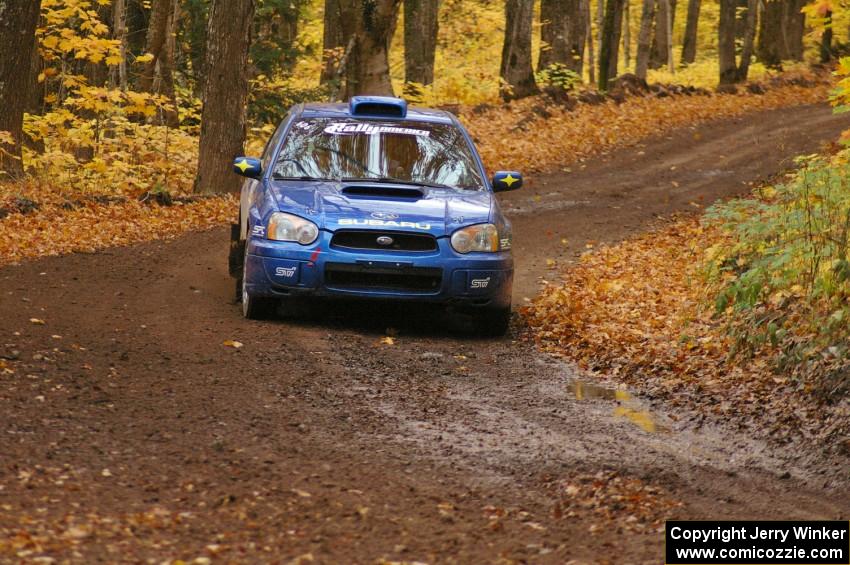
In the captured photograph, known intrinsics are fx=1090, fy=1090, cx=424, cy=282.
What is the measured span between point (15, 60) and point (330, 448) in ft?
36.1

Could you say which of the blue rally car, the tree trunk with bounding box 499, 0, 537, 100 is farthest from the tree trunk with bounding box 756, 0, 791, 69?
the blue rally car

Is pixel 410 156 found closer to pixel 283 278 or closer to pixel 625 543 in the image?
pixel 283 278

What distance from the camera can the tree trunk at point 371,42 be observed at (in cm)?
2061

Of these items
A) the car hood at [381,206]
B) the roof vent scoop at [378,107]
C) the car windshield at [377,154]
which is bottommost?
the car hood at [381,206]

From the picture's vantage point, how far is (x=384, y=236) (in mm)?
8703

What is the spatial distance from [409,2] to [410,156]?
21.1 m

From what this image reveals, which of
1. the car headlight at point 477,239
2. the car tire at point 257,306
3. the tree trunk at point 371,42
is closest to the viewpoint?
the car headlight at point 477,239

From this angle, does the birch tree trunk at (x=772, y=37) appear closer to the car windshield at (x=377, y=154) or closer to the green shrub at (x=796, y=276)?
the green shrub at (x=796, y=276)

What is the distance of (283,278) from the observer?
8.67 m

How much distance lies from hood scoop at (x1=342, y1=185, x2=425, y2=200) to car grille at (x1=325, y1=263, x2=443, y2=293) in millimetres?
764

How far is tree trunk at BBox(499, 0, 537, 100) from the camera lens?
87.5ft

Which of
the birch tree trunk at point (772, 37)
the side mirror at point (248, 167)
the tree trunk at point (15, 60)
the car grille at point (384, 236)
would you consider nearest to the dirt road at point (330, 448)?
the car grille at point (384, 236)

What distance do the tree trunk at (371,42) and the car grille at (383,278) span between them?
40.9 feet

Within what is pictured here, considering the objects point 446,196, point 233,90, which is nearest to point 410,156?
point 446,196
